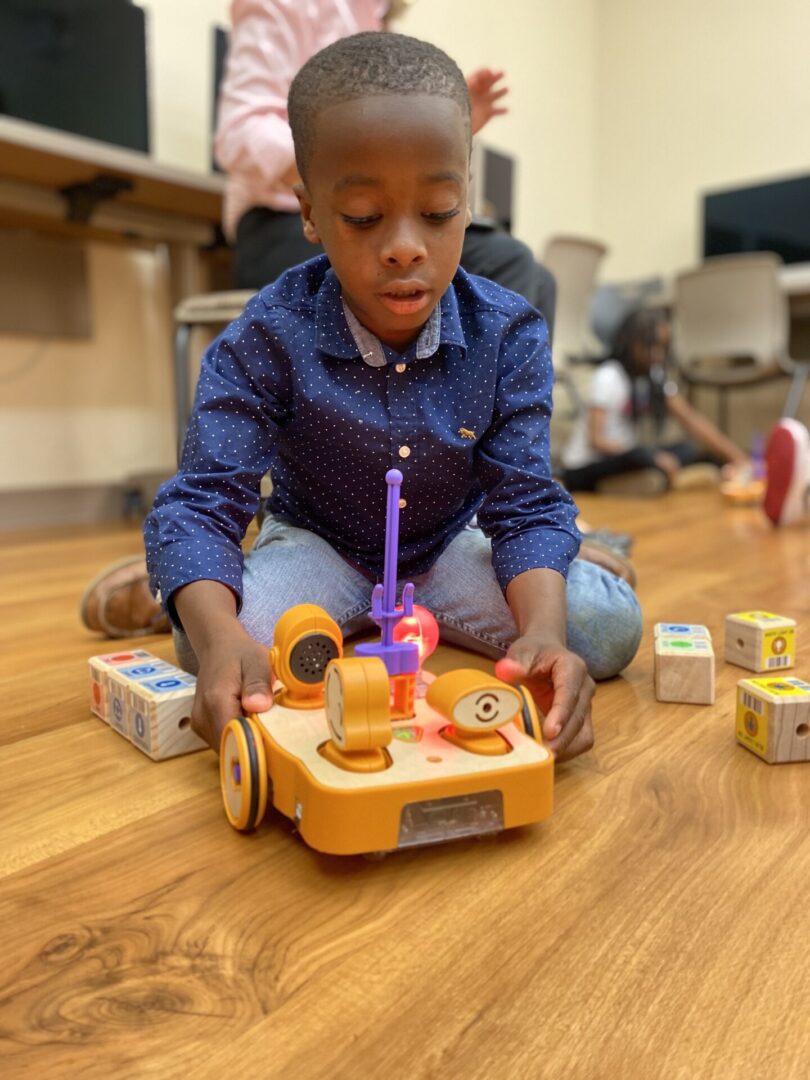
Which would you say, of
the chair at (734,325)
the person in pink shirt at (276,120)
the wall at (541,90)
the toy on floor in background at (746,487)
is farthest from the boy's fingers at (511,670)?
the wall at (541,90)

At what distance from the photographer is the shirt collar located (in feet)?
2.72

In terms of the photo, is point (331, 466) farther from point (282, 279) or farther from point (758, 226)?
point (758, 226)

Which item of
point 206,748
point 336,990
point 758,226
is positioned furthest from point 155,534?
point 758,226

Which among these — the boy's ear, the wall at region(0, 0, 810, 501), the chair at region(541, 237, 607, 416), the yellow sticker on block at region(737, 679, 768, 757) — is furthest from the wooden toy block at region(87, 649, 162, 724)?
the chair at region(541, 237, 607, 416)

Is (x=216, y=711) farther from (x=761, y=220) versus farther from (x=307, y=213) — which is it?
(x=761, y=220)

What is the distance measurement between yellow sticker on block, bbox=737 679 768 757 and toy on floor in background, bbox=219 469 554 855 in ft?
0.69

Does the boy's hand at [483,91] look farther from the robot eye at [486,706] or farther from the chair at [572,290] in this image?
the chair at [572,290]

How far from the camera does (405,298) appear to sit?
73 cm

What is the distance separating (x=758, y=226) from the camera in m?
4.03

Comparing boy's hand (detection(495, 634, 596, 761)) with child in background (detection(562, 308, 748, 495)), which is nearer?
boy's hand (detection(495, 634, 596, 761))

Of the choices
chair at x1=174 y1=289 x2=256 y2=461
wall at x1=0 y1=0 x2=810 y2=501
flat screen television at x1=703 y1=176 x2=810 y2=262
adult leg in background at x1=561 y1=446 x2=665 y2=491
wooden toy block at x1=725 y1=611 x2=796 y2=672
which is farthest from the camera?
flat screen television at x1=703 y1=176 x2=810 y2=262

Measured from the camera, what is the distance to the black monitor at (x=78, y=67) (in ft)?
6.85

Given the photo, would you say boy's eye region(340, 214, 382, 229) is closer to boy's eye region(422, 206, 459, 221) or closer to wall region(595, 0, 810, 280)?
boy's eye region(422, 206, 459, 221)

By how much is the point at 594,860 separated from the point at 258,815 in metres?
0.22
